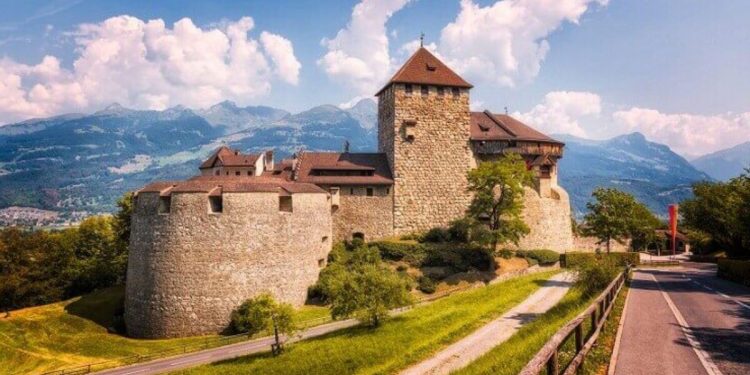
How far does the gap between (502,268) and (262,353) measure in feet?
77.8

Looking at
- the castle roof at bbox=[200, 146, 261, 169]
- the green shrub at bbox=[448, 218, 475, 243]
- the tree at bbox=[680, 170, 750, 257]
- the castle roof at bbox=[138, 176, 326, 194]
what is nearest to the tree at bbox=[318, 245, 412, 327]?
the castle roof at bbox=[138, 176, 326, 194]

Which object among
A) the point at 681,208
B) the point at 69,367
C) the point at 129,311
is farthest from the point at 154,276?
the point at 681,208

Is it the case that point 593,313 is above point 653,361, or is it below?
above

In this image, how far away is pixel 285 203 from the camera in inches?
1576

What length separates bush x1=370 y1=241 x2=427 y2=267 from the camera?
43625 mm

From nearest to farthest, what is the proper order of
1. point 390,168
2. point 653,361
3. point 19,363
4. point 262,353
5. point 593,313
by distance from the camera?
point 653,361 → point 593,313 → point 262,353 → point 19,363 → point 390,168

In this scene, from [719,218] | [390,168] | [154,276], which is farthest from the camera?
[390,168]

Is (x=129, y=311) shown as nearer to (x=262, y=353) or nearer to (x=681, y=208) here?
(x=262, y=353)

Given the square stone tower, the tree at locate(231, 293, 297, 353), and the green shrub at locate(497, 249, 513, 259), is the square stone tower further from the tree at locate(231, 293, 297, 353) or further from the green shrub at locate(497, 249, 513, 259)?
the tree at locate(231, 293, 297, 353)

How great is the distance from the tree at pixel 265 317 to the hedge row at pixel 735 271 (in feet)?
98.5

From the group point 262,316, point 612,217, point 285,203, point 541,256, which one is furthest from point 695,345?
point 612,217

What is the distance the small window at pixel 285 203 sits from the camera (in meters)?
39.8

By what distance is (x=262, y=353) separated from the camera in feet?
98.5

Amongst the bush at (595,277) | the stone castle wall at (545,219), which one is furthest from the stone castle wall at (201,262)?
the stone castle wall at (545,219)
